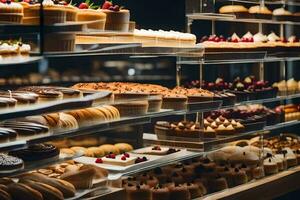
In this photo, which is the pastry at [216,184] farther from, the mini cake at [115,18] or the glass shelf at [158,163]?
the mini cake at [115,18]

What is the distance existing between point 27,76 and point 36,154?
3.42ft

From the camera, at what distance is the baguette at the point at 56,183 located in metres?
4.12

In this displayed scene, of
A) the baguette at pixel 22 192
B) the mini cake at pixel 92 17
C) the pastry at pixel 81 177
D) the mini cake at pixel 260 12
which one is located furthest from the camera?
the mini cake at pixel 260 12

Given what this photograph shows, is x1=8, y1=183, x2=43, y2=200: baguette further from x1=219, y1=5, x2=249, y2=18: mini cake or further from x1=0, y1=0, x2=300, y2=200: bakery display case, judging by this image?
x1=219, y1=5, x2=249, y2=18: mini cake

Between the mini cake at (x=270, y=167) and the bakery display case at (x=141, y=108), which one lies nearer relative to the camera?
the bakery display case at (x=141, y=108)

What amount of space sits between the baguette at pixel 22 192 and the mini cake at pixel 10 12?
39.0 inches

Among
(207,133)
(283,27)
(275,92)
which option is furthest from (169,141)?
(283,27)

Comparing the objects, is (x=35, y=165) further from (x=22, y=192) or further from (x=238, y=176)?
(x=238, y=176)

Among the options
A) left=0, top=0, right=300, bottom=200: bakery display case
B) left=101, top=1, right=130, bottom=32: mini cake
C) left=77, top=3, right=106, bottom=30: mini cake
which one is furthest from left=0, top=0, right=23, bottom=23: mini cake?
left=101, top=1, right=130, bottom=32: mini cake

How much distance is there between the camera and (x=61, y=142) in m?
5.28

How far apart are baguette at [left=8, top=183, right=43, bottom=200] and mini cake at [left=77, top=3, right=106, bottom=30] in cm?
122

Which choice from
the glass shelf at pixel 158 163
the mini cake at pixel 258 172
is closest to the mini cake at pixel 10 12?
the glass shelf at pixel 158 163

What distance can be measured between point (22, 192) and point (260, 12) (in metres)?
4.53

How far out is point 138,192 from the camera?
5.04 m
